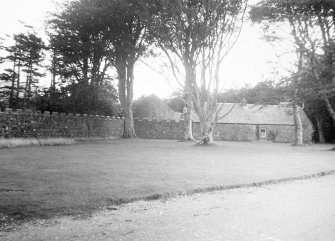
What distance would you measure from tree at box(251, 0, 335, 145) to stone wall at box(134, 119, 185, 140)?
915 inches

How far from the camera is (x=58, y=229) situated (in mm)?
5270

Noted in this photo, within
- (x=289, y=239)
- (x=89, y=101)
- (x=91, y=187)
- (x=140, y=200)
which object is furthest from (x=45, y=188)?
(x=89, y=101)

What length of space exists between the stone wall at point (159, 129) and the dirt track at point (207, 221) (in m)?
41.6

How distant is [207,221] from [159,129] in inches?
1737

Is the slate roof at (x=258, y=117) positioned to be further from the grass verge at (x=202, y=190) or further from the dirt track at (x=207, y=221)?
the dirt track at (x=207, y=221)

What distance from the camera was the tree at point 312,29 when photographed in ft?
87.2

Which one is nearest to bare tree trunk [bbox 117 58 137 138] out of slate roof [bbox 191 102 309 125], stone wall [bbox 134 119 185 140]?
stone wall [bbox 134 119 185 140]

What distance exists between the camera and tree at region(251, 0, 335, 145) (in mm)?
26578

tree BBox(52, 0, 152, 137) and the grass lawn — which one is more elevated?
tree BBox(52, 0, 152, 137)

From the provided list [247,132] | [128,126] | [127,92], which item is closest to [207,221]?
[128,126]

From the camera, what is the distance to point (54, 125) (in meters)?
31.3

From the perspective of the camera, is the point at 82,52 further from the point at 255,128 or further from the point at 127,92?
the point at 255,128

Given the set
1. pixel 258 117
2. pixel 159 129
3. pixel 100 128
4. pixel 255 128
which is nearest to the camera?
pixel 100 128

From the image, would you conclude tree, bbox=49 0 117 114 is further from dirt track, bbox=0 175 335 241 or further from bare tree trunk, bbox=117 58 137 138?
dirt track, bbox=0 175 335 241
